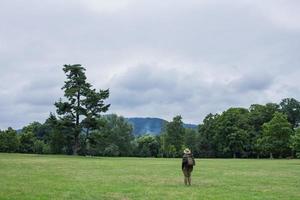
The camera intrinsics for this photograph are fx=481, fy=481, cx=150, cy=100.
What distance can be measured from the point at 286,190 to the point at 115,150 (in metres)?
101

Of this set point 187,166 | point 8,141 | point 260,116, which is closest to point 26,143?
point 8,141

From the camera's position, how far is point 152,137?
479 ft

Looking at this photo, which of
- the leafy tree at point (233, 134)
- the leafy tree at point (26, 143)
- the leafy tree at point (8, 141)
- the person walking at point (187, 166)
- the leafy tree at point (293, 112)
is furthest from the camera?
the leafy tree at point (293, 112)

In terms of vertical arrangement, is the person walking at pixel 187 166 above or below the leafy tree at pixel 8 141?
below

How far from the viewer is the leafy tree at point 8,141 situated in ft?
356

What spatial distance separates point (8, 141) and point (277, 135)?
59975mm

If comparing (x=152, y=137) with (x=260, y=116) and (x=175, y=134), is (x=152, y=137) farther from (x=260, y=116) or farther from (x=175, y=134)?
(x=260, y=116)

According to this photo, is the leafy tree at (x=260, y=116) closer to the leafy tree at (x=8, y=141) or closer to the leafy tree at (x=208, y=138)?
the leafy tree at (x=208, y=138)

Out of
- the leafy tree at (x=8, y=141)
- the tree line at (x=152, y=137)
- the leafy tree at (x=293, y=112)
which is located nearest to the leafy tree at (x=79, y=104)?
the tree line at (x=152, y=137)

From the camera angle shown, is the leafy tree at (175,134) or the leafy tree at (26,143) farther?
the leafy tree at (175,134)

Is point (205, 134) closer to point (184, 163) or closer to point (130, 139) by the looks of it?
point (130, 139)

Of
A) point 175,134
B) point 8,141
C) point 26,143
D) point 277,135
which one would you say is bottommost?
point 8,141

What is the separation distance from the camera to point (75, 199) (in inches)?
723

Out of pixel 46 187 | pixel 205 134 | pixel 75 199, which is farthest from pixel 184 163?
pixel 205 134
